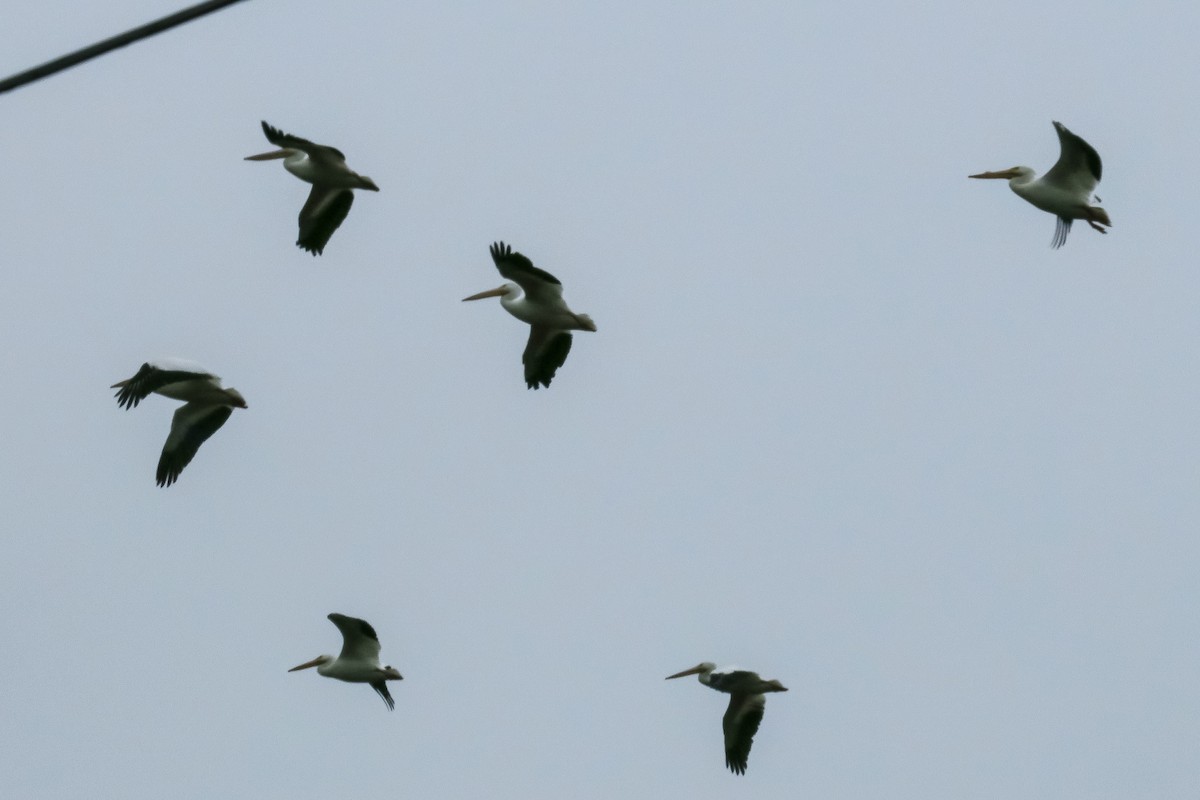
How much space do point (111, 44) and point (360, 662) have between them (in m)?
12.2

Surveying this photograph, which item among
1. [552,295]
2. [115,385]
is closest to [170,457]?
[115,385]

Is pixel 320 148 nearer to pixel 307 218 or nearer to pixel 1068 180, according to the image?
pixel 307 218

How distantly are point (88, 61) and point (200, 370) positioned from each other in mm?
9843

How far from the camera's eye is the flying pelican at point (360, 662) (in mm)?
17625

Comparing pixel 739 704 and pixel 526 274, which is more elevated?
pixel 526 274

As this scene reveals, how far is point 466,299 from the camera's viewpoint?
58.7ft

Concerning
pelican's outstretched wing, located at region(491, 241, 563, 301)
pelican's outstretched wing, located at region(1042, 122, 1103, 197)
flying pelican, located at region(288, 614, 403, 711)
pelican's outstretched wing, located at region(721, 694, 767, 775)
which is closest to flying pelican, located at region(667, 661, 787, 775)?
pelican's outstretched wing, located at region(721, 694, 767, 775)

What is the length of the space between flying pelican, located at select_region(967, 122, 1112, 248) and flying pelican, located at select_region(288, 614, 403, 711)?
22.7 ft

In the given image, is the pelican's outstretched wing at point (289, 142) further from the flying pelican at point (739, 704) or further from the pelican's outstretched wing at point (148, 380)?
the flying pelican at point (739, 704)

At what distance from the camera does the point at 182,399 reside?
16.7m

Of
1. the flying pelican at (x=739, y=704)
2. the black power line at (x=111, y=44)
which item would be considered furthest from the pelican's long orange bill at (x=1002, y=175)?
the black power line at (x=111, y=44)

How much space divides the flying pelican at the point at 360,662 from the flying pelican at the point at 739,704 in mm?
2916

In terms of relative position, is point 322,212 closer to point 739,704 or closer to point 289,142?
point 289,142

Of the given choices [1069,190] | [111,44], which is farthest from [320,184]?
[111,44]
